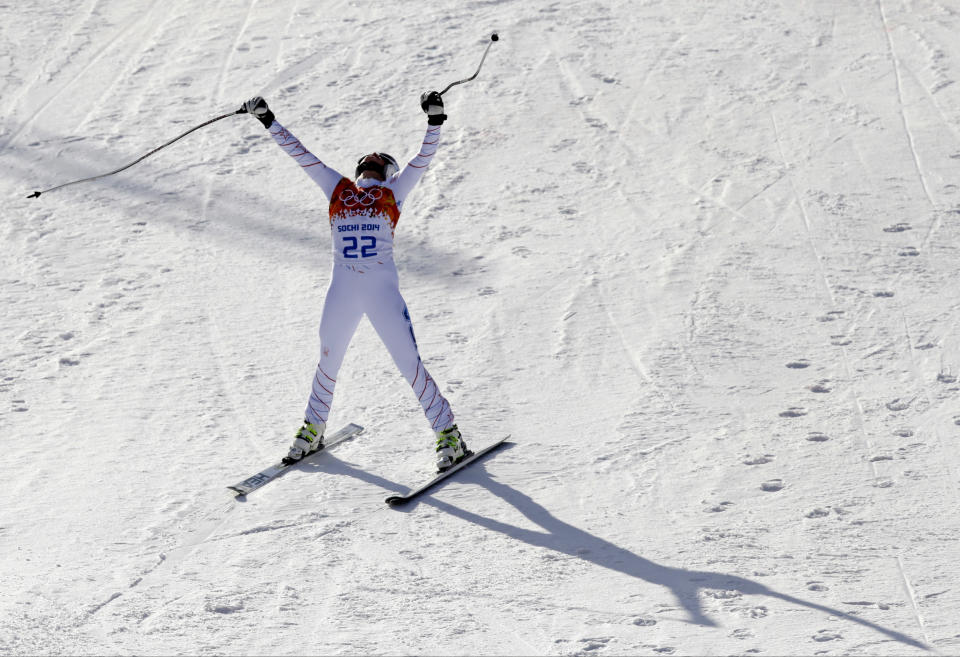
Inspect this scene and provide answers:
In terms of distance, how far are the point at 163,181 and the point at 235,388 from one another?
12.8 feet

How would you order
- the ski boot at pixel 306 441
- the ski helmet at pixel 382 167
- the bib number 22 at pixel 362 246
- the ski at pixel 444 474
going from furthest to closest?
the ski boot at pixel 306 441 < the ski helmet at pixel 382 167 < the bib number 22 at pixel 362 246 < the ski at pixel 444 474

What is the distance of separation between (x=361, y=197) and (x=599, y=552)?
224cm

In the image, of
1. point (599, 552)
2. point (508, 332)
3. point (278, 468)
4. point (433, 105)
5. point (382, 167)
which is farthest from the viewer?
point (508, 332)

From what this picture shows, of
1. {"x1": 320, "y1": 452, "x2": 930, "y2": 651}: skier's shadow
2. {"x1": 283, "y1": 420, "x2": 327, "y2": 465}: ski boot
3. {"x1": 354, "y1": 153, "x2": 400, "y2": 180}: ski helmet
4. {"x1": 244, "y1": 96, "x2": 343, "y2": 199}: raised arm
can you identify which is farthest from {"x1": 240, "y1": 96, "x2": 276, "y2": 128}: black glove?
{"x1": 320, "y1": 452, "x2": 930, "y2": 651}: skier's shadow

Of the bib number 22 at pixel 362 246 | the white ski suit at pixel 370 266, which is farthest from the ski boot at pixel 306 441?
the bib number 22 at pixel 362 246

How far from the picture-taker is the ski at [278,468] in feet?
21.0

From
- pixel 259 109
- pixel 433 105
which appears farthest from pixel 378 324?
pixel 259 109

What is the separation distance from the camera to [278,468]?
21.8 feet

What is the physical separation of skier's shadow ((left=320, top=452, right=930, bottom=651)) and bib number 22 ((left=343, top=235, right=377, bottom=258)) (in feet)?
4.06

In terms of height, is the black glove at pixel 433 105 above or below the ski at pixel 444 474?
above

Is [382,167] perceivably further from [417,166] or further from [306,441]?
[306,441]

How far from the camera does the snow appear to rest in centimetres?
535

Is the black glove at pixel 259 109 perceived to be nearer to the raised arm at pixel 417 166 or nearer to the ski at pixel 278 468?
the raised arm at pixel 417 166

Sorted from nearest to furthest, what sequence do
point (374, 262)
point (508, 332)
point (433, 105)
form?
point (433, 105)
point (374, 262)
point (508, 332)
